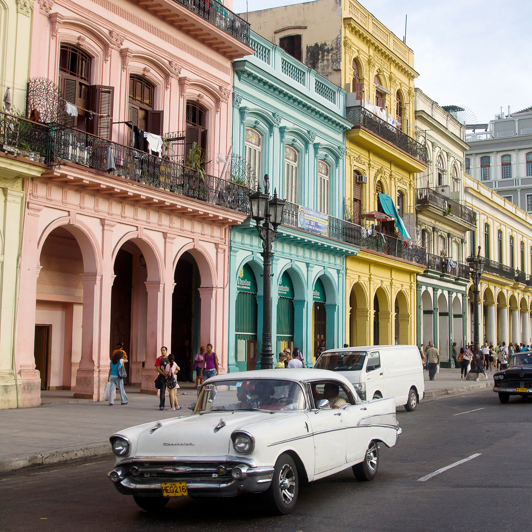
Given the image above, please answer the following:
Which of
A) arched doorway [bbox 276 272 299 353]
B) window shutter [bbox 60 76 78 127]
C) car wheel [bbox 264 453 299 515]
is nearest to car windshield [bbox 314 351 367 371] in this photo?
window shutter [bbox 60 76 78 127]

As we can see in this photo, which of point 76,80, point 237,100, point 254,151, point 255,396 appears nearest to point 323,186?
point 254,151

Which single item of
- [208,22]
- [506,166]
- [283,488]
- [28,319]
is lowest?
[283,488]

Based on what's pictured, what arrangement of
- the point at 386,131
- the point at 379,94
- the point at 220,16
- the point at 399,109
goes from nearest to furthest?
the point at 220,16 → the point at 386,131 → the point at 379,94 → the point at 399,109

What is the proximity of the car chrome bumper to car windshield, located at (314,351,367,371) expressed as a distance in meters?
10.2

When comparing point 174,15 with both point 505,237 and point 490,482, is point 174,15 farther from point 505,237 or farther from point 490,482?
point 505,237

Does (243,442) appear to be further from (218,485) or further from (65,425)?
(65,425)

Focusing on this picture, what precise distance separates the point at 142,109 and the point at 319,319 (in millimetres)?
12189

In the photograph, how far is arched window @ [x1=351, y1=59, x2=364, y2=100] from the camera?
31500 mm

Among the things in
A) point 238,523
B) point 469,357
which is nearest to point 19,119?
point 238,523

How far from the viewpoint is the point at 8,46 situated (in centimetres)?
1625

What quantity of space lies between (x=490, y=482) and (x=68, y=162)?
11663mm

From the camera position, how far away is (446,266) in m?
40.2

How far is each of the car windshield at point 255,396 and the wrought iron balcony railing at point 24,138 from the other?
9555 mm

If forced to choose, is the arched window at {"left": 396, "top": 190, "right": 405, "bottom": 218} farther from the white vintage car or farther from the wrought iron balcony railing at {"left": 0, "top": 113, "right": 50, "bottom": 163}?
the white vintage car
